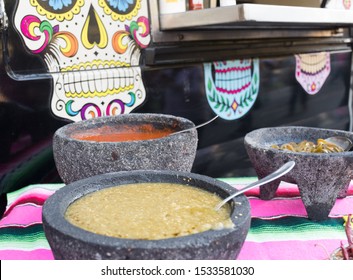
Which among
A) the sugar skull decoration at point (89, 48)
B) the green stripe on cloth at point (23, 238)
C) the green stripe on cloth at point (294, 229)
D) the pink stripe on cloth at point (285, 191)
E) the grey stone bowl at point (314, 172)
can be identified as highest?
the sugar skull decoration at point (89, 48)

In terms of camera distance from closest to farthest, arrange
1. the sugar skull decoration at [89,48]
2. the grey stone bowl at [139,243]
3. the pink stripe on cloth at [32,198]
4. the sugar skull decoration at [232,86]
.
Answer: the grey stone bowl at [139,243], the pink stripe on cloth at [32,198], the sugar skull decoration at [89,48], the sugar skull decoration at [232,86]

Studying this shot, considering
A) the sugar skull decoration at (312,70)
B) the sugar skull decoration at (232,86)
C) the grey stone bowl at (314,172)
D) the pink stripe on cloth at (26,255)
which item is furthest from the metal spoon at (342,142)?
the sugar skull decoration at (312,70)

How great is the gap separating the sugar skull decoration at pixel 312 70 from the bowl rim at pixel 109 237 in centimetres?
227

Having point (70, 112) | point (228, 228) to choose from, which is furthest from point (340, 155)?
point (70, 112)

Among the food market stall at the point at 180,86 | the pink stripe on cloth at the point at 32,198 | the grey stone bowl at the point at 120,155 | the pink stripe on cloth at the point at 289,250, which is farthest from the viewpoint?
the pink stripe on cloth at the point at 32,198

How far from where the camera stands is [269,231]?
944 millimetres

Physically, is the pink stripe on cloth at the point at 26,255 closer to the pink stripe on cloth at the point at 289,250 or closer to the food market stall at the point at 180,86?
the food market stall at the point at 180,86

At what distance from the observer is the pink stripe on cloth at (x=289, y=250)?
32.5 inches

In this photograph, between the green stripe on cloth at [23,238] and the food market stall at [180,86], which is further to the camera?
the food market stall at [180,86]

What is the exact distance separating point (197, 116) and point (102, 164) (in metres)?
1.31

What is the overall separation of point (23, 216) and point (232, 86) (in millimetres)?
1598

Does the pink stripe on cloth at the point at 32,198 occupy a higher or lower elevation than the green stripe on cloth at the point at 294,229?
higher

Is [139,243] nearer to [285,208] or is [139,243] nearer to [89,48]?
[285,208]

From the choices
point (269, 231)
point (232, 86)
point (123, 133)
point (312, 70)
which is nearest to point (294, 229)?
point (269, 231)
